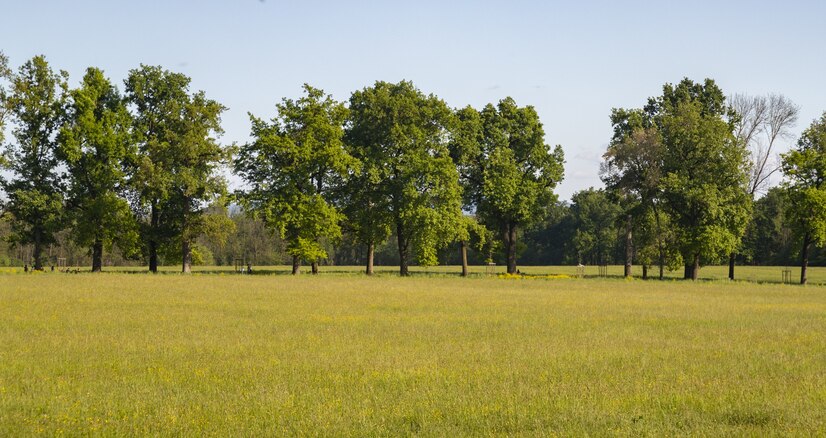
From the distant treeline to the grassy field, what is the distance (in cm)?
3250

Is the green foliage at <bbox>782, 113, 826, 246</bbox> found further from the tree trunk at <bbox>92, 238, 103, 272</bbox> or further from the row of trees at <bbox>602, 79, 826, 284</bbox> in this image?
the tree trunk at <bbox>92, 238, 103, 272</bbox>

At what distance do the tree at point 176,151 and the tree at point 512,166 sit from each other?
77.0 feet

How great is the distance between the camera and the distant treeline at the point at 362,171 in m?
61.8

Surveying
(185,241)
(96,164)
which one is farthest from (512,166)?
(96,164)

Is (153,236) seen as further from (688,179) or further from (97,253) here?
(688,179)

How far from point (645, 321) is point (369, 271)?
145 feet

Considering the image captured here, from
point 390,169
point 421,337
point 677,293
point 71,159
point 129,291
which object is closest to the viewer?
point 421,337

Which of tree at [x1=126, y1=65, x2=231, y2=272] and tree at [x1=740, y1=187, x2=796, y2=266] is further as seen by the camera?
tree at [x1=740, y1=187, x2=796, y2=266]

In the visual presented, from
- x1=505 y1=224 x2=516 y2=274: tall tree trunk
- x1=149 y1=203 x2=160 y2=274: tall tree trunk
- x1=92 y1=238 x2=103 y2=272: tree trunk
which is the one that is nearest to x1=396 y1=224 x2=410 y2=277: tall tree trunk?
x1=505 y1=224 x2=516 y2=274: tall tree trunk

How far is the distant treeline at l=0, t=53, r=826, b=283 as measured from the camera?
203 ft

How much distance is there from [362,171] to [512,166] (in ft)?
45.7

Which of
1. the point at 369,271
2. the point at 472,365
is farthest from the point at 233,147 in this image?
the point at 472,365

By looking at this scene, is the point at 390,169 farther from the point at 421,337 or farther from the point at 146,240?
the point at 421,337

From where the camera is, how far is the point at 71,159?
6153cm
